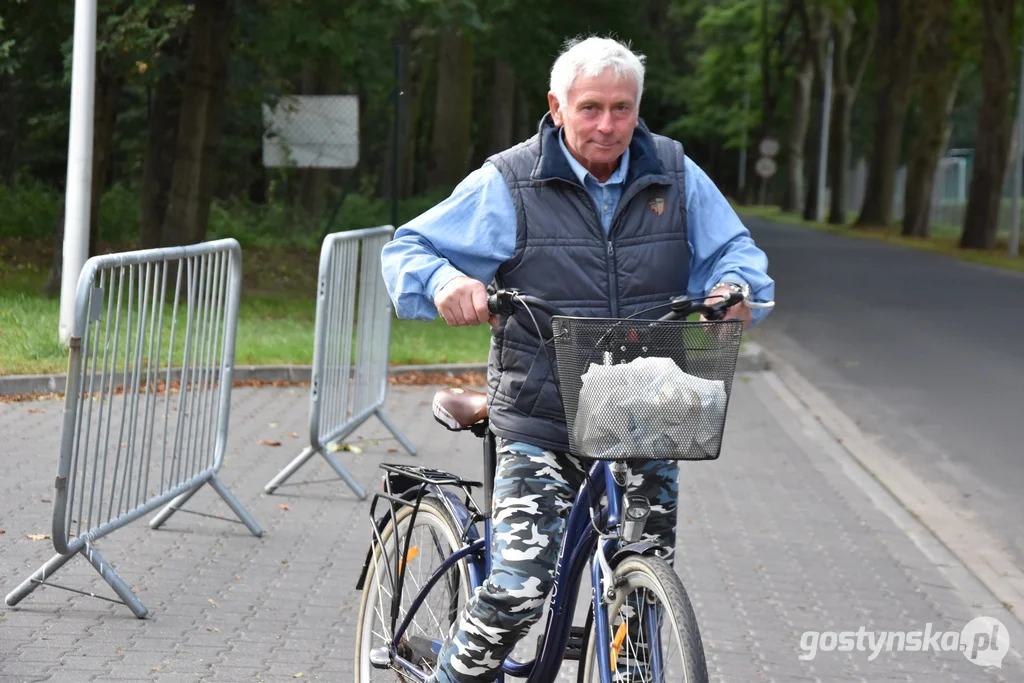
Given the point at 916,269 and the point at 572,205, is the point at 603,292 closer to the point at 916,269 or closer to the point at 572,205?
the point at 572,205

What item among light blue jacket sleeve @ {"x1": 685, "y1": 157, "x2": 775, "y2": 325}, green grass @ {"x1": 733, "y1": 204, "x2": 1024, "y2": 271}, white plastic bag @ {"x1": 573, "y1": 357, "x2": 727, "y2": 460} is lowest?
green grass @ {"x1": 733, "y1": 204, "x2": 1024, "y2": 271}

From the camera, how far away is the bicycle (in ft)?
11.0

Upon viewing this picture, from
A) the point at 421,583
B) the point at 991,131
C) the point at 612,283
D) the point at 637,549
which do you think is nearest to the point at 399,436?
the point at 421,583

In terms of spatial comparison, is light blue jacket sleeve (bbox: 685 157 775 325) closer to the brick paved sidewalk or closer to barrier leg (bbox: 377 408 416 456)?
the brick paved sidewalk

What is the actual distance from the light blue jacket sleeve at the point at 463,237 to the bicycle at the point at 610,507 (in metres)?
0.24

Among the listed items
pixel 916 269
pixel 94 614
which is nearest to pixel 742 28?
pixel 916 269

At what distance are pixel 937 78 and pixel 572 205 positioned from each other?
38.2 m

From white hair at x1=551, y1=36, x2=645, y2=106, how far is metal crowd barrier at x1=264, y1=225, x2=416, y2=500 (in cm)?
418

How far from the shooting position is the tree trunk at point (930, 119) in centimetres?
3962

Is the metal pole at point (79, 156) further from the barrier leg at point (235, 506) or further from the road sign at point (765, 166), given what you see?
the road sign at point (765, 166)

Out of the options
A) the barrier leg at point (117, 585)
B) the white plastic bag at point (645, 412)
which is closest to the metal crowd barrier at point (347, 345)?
Answer: the barrier leg at point (117, 585)

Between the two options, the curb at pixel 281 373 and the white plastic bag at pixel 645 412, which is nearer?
the white plastic bag at pixel 645 412

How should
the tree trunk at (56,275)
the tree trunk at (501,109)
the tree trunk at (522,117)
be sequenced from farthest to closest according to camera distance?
the tree trunk at (522,117) < the tree trunk at (501,109) < the tree trunk at (56,275)

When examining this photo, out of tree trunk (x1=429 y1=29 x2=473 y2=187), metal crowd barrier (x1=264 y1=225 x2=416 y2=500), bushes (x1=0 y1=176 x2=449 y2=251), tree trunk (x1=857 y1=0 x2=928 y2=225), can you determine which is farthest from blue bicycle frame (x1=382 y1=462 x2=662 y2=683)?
tree trunk (x1=857 y1=0 x2=928 y2=225)
